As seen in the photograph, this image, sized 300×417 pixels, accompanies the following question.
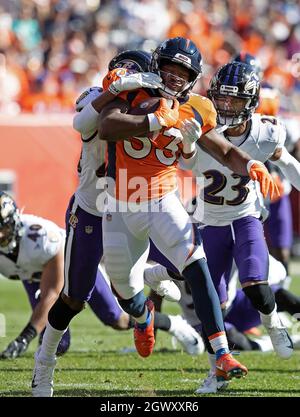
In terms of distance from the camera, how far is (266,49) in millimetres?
13516

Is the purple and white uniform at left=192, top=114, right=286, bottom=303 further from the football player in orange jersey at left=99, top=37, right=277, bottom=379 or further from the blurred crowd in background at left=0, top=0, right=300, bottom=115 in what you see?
the blurred crowd in background at left=0, top=0, right=300, bottom=115

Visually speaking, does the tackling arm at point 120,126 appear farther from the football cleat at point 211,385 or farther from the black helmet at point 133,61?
the football cleat at point 211,385

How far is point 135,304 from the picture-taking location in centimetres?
466

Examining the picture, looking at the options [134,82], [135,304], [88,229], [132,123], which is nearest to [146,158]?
[132,123]

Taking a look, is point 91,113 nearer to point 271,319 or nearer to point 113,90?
point 113,90

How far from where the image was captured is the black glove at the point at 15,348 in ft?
19.3

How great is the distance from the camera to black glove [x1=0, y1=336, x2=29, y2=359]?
19.3 ft

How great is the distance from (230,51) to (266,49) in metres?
2.01

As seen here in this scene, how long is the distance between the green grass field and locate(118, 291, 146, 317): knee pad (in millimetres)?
390

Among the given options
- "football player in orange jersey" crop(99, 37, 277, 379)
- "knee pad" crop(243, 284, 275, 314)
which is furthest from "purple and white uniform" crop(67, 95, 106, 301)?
"knee pad" crop(243, 284, 275, 314)
